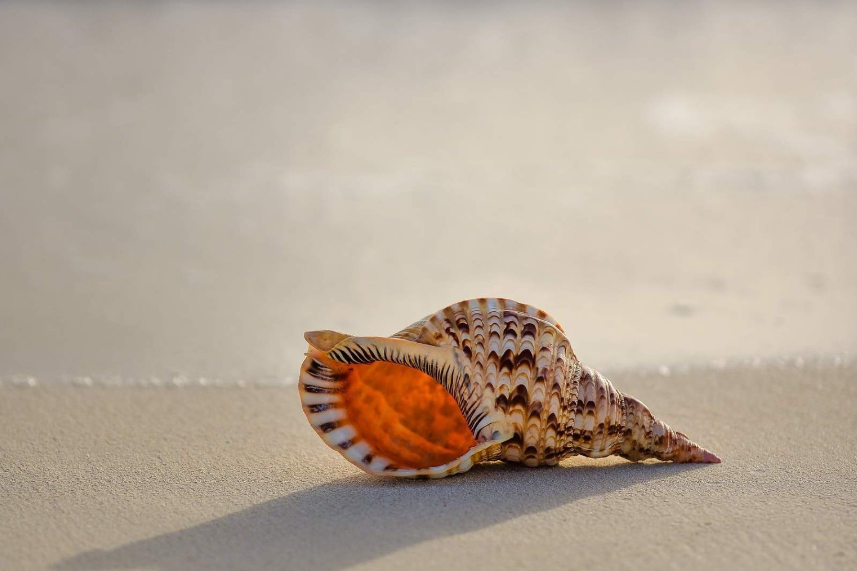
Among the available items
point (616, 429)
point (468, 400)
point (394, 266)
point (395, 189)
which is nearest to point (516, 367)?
point (468, 400)

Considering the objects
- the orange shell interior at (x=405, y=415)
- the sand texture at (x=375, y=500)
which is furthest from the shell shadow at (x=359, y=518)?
the orange shell interior at (x=405, y=415)

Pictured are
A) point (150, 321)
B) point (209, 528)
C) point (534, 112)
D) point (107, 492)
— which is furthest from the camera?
point (534, 112)

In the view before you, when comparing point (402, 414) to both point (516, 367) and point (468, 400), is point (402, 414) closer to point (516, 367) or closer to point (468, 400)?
point (468, 400)

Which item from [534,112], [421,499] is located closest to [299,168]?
[534,112]

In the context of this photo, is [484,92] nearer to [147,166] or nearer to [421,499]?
[147,166]

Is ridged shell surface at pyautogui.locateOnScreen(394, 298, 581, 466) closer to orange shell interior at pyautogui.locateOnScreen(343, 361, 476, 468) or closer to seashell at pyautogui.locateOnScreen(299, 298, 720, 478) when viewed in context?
seashell at pyautogui.locateOnScreen(299, 298, 720, 478)
